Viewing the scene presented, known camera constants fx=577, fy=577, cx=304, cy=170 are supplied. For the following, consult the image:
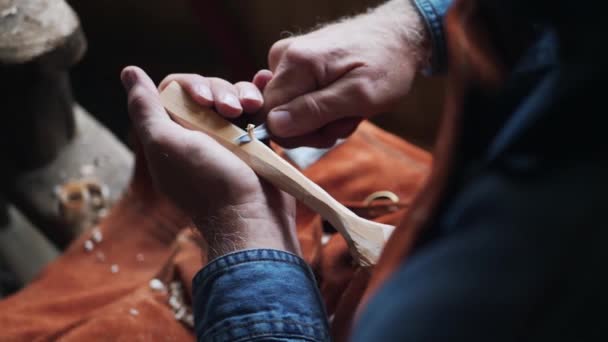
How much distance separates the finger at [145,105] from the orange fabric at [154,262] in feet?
0.57

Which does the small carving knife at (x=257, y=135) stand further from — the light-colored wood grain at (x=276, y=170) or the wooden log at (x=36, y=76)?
the wooden log at (x=36, y=76)

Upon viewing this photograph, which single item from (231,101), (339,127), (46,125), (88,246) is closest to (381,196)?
(339,127)

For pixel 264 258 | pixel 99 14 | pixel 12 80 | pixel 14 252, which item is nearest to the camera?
pixel 264 258

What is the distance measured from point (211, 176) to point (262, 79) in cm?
13

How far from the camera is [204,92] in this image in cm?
53

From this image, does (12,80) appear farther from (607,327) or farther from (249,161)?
(607,327)

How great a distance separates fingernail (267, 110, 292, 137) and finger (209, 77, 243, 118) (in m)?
0.03

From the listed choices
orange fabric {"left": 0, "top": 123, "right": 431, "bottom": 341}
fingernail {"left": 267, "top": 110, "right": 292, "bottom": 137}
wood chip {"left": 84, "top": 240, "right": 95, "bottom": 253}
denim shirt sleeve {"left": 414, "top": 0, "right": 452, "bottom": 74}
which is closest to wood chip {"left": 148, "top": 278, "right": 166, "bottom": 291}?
orange fabric {"left": 0, "top": 123, "right": 431, "bottom": 341}

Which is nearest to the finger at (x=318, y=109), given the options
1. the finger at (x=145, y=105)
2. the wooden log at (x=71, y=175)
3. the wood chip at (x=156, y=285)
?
the finger at (x=145, y=105)

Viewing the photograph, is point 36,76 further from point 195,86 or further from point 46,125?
point 195,86

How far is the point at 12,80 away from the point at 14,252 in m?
0.42

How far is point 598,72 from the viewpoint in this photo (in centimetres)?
23

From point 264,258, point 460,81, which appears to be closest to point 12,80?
point 264,258

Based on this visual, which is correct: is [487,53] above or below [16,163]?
above
